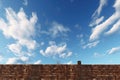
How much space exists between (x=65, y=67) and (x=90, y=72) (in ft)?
6.99

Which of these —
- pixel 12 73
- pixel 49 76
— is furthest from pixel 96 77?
pixel 12 73

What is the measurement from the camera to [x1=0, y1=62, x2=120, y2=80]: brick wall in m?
20.4

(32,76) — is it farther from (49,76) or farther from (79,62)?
(79,62)

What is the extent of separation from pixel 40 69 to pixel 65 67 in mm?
2086

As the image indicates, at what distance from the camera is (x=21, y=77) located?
20.4 metres

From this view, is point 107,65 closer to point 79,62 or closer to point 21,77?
point 79,62

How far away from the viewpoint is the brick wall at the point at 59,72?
67.1 feet

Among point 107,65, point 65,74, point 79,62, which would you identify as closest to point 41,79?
point 65,74

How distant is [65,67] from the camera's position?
821 inches

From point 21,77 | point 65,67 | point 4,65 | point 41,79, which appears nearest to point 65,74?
point 65,67

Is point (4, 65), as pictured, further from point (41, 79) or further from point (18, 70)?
point (41, 79)

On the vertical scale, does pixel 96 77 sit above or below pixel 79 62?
below

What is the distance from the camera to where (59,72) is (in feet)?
68.0

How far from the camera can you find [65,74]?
→ 67.9 feet
